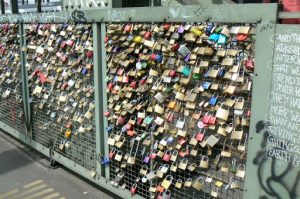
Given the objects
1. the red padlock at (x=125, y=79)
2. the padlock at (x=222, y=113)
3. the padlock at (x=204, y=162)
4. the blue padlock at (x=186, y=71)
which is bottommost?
the padlock at (x=204, y=162)

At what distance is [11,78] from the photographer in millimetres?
5902

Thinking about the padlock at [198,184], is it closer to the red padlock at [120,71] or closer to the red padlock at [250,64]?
the red padlock at [250,64]

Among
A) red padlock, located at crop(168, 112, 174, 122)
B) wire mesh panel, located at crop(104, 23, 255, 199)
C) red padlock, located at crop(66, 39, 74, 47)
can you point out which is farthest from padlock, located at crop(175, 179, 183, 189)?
red padlock, located at crop(66, 39, 74, 47)

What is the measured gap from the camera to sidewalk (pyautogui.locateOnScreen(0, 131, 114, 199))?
4.32 metres

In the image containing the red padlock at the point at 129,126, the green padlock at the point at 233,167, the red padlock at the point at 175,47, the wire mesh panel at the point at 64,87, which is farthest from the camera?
the wire mesh panel at the point at 64,87

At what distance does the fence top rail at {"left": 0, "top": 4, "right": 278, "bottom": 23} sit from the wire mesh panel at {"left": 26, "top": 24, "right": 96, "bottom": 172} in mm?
130

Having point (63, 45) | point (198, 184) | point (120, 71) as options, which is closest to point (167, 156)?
point (198, 184)

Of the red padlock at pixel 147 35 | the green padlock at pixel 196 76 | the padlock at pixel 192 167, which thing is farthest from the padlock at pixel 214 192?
the red padlock at pixel 147 35

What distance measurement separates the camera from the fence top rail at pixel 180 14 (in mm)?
2479

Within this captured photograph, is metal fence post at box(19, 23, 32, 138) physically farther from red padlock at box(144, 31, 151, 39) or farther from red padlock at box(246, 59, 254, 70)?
red padlock at box(246, 59, 254, 70)

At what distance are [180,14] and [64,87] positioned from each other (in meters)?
2.06

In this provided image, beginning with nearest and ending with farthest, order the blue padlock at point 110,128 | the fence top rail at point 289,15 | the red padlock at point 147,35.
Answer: the fence top rail at point 289,15, the red padlock at point 147,35, the blue padlock at point 110,128

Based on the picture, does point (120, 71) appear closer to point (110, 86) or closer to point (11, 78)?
point (110, 86)

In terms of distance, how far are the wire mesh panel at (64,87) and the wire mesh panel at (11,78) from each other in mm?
459
